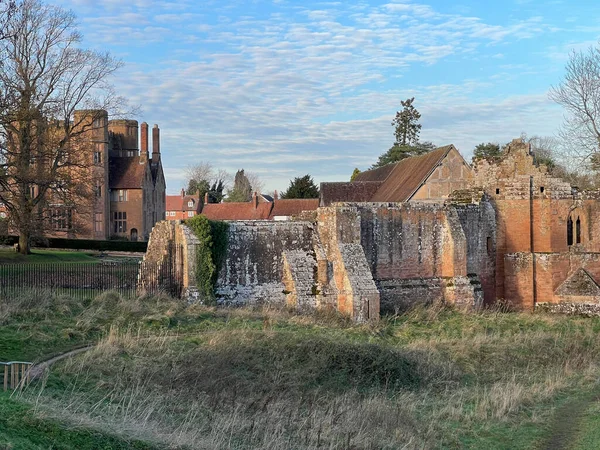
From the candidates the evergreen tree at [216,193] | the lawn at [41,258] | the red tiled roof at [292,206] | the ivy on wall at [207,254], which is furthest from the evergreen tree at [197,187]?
the ivy on wall at [207,254]

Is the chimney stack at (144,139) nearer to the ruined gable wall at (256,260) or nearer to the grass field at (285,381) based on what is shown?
the ruined gable wall at (256,260)

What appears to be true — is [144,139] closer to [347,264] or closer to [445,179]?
[445,179]

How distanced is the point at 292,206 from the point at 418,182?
2600 centimetres

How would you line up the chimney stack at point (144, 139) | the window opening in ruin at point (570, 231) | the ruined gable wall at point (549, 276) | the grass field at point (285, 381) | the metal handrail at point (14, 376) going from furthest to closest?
the chimney stack at point (144, 139) → the window opening in ruin at point (570, 231) → the ruined gable wall at point (549, 276) → the metal handrail at point (14, 376) → the grass field at point (285, 381)

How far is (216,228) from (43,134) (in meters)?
16.8

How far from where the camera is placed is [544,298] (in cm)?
2628

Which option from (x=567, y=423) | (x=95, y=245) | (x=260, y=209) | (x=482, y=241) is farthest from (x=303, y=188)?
(x=567, y=423)

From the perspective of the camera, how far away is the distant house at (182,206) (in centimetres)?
9812

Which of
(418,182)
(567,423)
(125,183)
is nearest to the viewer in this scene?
(567,423)

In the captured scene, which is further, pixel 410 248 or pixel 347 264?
pixel 410 248

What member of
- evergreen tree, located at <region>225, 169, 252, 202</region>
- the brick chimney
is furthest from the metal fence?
evergreen tree, located at <region>225, 169, 252, 202</region>

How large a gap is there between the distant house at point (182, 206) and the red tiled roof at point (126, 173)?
845 inches

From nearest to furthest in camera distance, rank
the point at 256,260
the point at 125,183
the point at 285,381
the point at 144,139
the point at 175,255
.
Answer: the point at 285,381 → the point at 175,255 → the point at 256,260 → the point at 125,183 → the point at 144,139

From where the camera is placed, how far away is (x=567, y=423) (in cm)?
1198
